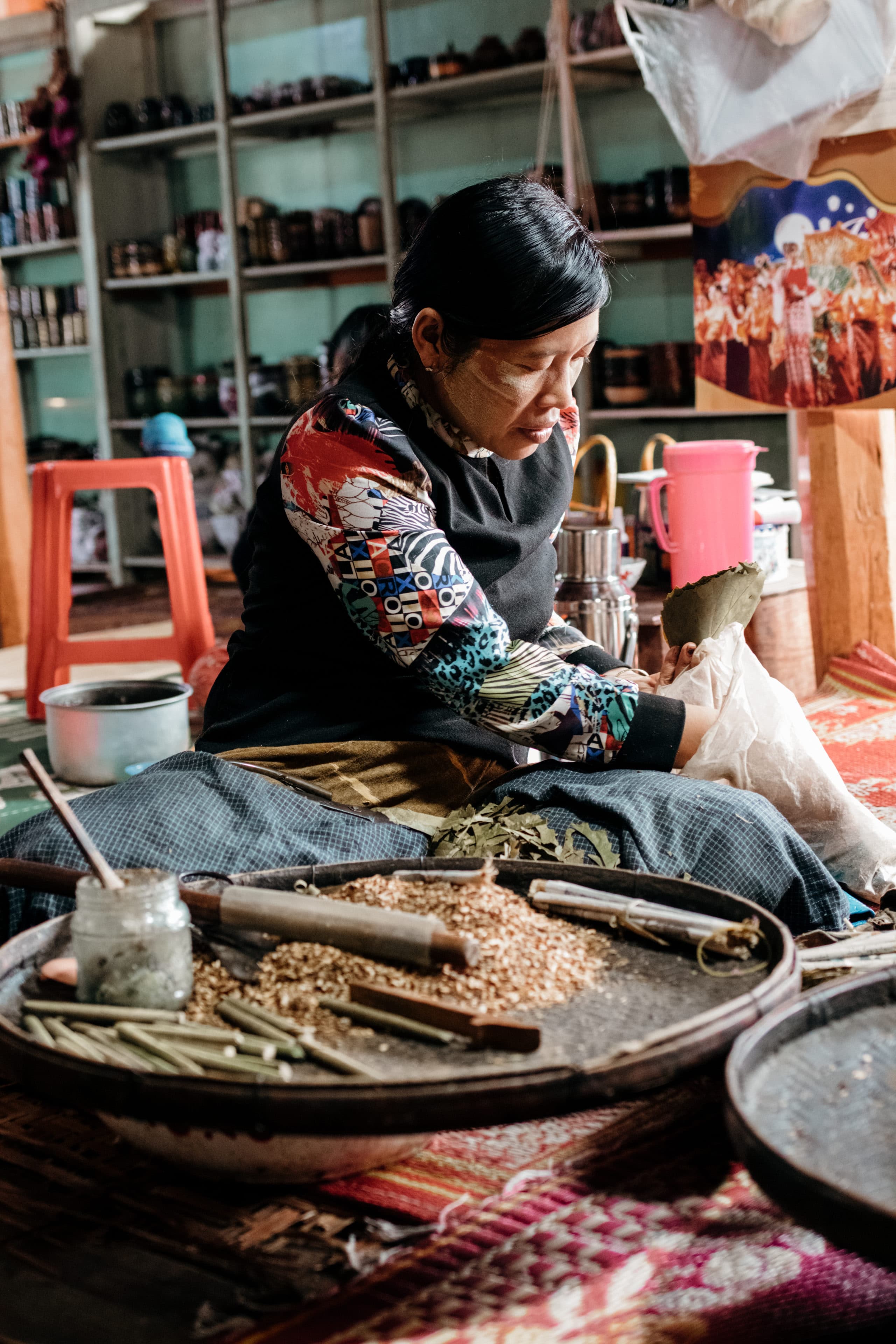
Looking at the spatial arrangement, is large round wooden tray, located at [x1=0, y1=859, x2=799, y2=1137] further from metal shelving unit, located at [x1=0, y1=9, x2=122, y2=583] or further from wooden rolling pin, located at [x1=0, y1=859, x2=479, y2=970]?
metal shelving unit, located at [x1=0, y1=9, x2=122, y2=583]

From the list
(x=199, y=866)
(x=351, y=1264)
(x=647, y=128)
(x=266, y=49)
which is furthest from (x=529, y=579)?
(x=266, y=49)

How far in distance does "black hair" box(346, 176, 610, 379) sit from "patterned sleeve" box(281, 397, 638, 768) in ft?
0.50

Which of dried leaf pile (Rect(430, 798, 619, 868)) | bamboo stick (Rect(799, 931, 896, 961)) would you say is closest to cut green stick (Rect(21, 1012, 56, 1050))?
dried leaf pile (Rect(430, 798, 619, 868))

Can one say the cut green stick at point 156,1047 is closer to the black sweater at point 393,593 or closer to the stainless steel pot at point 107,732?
the black sweater at point 393,593

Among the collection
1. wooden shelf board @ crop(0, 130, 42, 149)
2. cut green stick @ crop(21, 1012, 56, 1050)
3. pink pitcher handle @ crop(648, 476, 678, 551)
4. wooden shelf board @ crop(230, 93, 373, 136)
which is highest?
wooden shelf board @ crop(0, 130, 42, 149)

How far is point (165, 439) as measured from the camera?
331 centimetres

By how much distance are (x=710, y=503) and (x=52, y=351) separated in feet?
14.7

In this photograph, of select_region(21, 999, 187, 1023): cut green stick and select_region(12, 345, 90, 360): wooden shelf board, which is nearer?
select_region(21, 999, 187, 1023): cut green stick

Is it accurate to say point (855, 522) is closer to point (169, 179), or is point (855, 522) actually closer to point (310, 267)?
point (310, 267)

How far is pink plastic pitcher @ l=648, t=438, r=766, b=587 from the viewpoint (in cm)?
248

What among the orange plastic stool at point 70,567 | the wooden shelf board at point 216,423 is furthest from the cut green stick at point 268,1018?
the wooden shelf board at point 216,423

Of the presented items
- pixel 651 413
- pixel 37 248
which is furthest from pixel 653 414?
pixel 37 248

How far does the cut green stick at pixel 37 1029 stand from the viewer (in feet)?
3.05

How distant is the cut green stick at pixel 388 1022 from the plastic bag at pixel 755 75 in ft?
6.97
